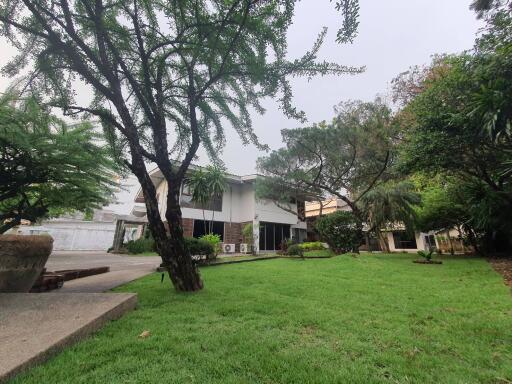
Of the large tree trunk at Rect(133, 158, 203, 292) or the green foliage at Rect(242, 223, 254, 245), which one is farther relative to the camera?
the green foliage at Rect(242, 223, 254, 245)

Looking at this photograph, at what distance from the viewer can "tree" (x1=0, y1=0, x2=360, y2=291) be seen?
367 centimetres

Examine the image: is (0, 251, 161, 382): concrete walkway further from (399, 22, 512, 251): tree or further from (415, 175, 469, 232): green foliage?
(415, 175, 469, 232): green foliage

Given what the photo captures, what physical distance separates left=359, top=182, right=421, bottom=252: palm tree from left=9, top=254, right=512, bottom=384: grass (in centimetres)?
763

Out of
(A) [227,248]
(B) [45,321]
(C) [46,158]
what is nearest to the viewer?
(B) [45,321]

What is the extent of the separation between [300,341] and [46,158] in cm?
680

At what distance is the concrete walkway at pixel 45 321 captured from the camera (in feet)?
6.54

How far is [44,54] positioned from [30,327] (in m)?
3.93

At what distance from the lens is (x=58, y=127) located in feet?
20.8

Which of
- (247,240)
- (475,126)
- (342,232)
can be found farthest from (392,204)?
(247,240)

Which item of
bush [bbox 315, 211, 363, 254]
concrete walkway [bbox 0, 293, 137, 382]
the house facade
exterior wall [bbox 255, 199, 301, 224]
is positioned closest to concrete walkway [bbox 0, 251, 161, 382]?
concrete walkway [bbox 0, 293, 137, 382]

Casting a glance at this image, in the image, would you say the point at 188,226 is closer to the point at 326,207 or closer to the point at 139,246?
the point at 139,246

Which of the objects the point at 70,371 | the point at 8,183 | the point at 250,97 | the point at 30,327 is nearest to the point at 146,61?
the point at 250,97

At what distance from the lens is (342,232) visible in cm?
1248

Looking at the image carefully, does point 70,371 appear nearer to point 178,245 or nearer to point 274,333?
point 274,333
